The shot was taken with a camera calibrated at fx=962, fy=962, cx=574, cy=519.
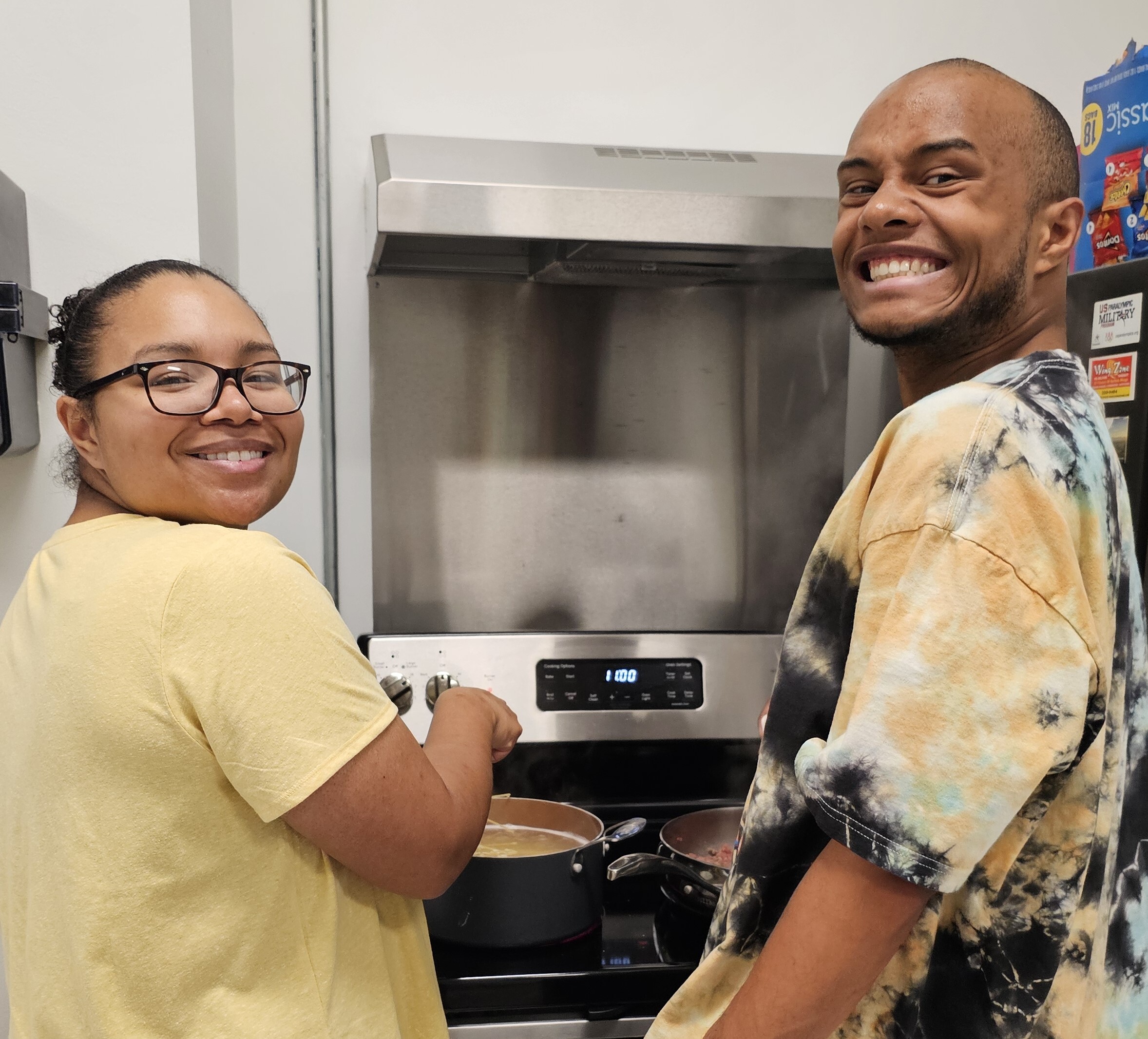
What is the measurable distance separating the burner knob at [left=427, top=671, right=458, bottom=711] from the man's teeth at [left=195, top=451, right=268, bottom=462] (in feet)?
2.24

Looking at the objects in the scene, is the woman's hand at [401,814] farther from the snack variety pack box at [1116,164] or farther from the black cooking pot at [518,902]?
the snack variety pack box at [1116,164]

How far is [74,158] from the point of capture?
115 cm

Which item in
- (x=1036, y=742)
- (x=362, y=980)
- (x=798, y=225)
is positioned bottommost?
(x=362, y=980)

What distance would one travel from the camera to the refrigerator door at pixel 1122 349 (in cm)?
124

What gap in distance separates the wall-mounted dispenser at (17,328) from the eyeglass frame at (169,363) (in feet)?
1.14

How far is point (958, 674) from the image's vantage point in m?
0.60

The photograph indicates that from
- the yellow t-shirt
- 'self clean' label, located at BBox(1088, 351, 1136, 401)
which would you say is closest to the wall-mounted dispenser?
the yellow t-shirt

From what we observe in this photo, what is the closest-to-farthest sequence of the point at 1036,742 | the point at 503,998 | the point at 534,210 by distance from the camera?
the point at 1036,742 < the point at 503,998 < the point at 534,210

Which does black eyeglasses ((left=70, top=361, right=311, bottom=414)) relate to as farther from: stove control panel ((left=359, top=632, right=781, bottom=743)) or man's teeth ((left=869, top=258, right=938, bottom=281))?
stove control panel ((left=359, top=632, right=781, bottom=743))

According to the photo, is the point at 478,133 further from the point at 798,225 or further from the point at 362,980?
the point at 362,980

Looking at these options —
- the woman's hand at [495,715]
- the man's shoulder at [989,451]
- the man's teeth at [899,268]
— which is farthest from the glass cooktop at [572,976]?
the man's teeth at [899,268]

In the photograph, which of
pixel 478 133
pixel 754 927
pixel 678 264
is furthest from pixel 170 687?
pixel 478 133

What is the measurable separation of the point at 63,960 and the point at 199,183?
89cm

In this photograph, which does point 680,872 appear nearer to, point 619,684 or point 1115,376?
point 619,684
